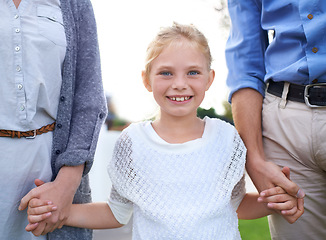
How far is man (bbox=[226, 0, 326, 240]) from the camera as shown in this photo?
68.8 inches

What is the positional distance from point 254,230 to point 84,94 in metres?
3.75

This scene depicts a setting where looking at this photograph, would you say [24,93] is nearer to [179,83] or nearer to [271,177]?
[179,83]

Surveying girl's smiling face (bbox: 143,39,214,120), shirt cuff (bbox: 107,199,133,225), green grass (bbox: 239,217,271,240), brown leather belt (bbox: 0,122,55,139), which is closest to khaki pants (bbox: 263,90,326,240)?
girl's smiling face (bbox: 143,39,214,120)

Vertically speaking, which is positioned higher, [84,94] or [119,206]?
[84,94]

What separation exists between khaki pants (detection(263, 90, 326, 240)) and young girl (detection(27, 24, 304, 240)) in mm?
152

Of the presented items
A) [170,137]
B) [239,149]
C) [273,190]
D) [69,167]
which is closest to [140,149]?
[170,137]

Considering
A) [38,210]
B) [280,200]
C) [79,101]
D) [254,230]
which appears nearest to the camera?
[38,210]

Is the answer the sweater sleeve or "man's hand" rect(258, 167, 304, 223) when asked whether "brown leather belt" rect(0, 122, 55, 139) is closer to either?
the sweater sleeve

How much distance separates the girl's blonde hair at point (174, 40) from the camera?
6.12 feet

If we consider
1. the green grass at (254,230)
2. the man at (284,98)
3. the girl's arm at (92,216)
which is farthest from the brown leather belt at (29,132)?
the green grass at (254,230)

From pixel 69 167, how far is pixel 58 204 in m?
0.17

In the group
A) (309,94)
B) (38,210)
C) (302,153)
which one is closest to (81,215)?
(38,210)

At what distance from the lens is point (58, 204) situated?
166cm

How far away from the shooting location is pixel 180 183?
1762mm
